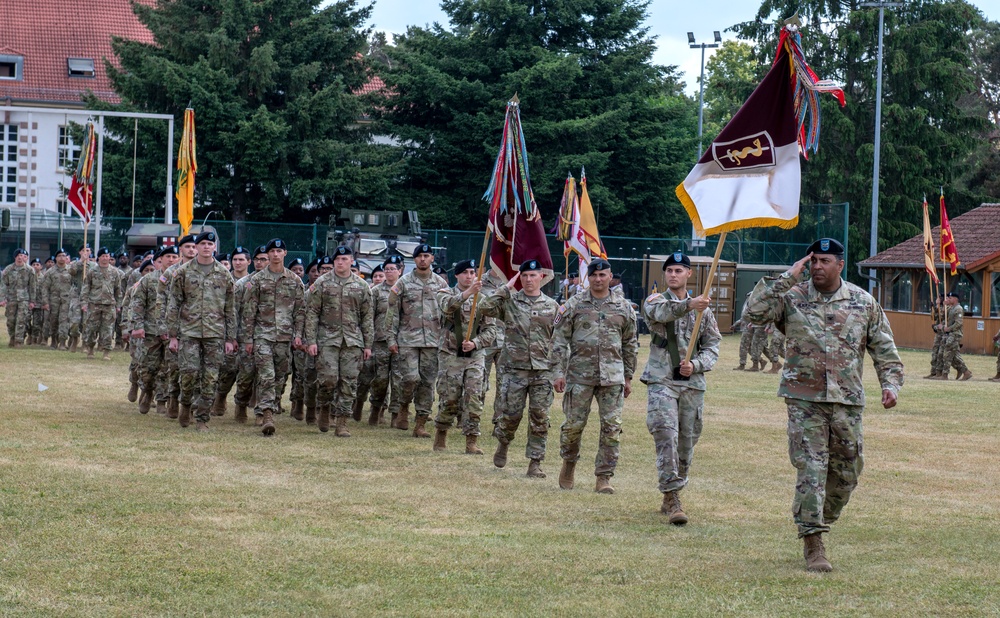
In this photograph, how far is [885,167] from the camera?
5697 centimetres

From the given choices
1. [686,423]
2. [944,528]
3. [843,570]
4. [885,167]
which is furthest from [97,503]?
[885,167]

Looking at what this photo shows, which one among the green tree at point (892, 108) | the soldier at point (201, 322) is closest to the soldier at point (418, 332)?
the soldier at point (201, 322)

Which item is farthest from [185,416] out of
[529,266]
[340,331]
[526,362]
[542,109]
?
[542,109]

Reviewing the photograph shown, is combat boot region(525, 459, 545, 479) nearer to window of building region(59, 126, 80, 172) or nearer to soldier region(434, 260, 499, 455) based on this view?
soldier region(434, 260, 499, 455)

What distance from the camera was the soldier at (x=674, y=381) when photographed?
9.89 meters

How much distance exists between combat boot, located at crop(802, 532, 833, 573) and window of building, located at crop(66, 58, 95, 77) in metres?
63.6

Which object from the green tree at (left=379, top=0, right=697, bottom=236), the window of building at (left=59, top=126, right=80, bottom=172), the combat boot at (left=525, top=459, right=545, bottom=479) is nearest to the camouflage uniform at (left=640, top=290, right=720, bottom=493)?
the combat boot at (left=525, top=459, right=545, bottom=479)

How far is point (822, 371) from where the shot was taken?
820 cm

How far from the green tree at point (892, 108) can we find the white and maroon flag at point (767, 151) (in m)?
47.0

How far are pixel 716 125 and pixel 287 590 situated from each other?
217ft

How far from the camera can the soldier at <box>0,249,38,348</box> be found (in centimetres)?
2730

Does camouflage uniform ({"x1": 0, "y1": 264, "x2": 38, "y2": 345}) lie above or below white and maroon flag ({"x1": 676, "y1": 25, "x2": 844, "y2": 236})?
below

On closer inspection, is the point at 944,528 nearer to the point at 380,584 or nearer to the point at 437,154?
the point at 380,584

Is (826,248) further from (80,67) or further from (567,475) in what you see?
(80,67)
